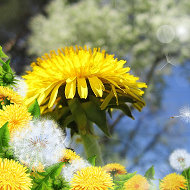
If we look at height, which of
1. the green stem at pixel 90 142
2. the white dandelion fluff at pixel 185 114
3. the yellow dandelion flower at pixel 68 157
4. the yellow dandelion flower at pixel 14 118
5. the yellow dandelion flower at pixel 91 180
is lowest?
the green stem at pixel 90 142

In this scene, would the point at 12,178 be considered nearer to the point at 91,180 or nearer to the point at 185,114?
the point at 91,180

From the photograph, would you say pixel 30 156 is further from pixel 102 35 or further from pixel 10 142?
pixel 102 35

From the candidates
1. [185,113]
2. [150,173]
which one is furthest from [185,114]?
[150,173]

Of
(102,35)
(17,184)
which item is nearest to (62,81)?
(17,184)

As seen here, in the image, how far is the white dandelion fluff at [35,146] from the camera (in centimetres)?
30

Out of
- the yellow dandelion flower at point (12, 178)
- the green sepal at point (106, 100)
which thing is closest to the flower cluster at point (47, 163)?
the yellow dandelion flower at point (12, 178)

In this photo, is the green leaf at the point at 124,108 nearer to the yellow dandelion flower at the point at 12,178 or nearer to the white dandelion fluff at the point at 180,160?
the white dandelion fluff at the point at 180,160

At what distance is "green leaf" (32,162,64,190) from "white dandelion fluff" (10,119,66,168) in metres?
0.01

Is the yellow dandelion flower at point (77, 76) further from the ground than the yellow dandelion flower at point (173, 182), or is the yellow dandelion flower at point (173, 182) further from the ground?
the yellow dandelion flower at point (77, 76)

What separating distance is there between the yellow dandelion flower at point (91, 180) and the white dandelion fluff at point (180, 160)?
150mm

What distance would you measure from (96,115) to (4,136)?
207mm

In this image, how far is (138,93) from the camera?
0.51 m

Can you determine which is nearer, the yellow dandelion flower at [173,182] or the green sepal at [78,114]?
the yellow dandelion flower at [173,182]

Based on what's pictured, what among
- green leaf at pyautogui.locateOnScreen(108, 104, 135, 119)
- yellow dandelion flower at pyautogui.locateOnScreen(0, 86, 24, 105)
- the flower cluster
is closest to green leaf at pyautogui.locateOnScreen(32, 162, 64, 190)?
the flower cluster
